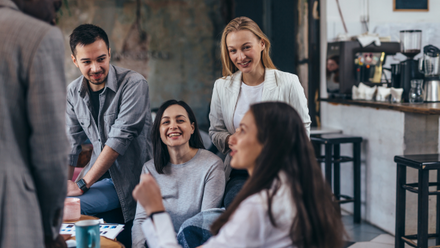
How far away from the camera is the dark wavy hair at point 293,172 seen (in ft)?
3.69

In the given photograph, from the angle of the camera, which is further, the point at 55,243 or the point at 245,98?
the point at 245,98

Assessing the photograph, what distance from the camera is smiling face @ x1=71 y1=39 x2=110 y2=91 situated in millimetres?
2082

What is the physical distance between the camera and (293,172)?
3.76 ft

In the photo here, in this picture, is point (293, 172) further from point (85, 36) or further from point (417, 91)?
point (417, 91)

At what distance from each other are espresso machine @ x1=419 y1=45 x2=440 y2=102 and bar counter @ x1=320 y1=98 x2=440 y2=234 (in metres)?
0.25

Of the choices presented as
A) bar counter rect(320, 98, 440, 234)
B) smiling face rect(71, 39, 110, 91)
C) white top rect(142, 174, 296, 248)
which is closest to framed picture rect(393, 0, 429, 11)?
bar counter rect(320, 98, 440, 234)

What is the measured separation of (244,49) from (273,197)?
1187 mm

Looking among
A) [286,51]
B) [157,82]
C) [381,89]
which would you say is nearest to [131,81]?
[381,89]

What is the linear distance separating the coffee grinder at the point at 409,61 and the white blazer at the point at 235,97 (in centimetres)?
179

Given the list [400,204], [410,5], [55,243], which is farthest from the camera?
[410,5]

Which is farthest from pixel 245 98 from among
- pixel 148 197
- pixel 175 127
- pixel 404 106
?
pixel 404 106

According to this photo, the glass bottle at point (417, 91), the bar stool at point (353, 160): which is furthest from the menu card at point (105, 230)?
the glass bottle at point (417, 91)

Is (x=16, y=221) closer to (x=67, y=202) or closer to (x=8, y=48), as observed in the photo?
(x=8, y=48)

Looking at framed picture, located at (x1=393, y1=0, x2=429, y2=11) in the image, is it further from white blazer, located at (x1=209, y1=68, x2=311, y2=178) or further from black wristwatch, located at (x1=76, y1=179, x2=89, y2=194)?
black wristwatch, located at (x1=76, y1=179, x2=89, y2=194)
